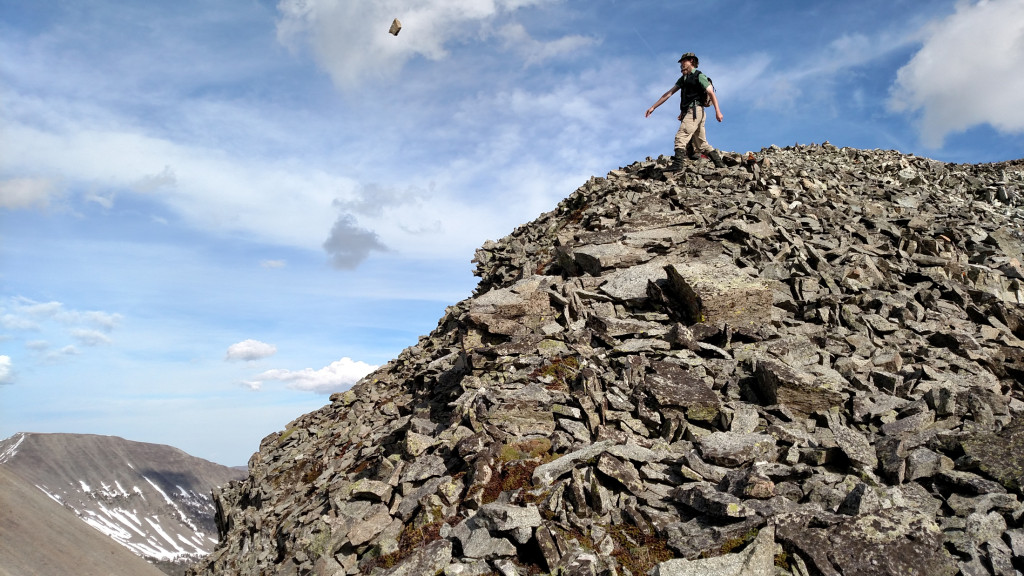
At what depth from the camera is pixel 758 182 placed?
23812 millimetres

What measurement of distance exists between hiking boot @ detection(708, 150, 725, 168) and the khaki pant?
0.18m

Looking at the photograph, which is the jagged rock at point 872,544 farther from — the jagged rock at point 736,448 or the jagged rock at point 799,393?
the jagged rock at point 799,393

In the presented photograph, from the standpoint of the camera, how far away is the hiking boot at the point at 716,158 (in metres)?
25.6

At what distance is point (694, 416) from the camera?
1141cm

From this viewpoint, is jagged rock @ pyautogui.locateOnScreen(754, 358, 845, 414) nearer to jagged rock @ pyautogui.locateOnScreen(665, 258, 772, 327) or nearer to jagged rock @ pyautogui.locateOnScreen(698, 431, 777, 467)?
jagged rock @ pyautogui.locateOnScreen(698, 431, 777, 467)

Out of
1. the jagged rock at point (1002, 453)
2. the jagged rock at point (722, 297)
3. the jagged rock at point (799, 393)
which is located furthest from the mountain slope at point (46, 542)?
the jagged rock at point (1002, 453)

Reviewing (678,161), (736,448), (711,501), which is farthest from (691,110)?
(711,501)

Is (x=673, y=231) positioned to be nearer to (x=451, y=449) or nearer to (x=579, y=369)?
(x=579, y=369)

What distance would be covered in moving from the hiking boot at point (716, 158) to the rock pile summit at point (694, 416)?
110 cm

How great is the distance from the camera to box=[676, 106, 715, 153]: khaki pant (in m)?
24.8

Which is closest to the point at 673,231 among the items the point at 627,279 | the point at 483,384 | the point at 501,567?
the point at 627,279

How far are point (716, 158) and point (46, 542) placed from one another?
1007 inches

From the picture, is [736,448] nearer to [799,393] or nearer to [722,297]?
[799,393]

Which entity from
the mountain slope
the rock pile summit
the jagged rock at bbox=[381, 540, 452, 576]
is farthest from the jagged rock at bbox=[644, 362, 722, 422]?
the mountain slope
